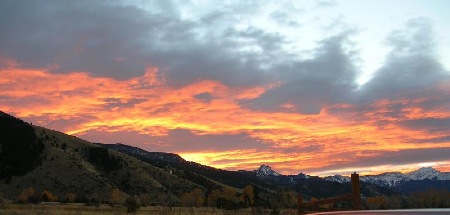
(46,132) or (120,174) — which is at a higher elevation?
(46,132)

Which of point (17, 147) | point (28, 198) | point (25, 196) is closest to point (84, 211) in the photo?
point (28, 198)

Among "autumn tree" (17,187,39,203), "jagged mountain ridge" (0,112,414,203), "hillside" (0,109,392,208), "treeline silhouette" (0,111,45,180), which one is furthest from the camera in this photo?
"treeline silhouette" (0,111,45,180)

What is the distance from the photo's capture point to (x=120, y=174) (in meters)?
157

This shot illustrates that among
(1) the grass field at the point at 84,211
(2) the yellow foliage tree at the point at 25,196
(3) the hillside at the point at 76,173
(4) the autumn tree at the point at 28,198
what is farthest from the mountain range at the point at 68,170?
(1) the grass field at the point at 84,211

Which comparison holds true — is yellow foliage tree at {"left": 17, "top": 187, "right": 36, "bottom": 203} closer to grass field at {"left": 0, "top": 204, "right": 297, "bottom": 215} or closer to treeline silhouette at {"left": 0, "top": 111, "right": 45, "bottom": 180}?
grass field at {"left": 0, "top": 204, "right": 297, "bottom": 215}

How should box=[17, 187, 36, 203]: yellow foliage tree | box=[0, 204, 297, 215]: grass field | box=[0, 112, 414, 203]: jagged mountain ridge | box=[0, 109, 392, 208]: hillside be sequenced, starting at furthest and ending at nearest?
box=[0, 112, 414, 203]: jagged mountain ridge < box=[0, 109, 392, 208]: hillside < box=[17, 187, 36, 203]: yellow foliage tree < box=[0, 204, 297, 215]: grass field

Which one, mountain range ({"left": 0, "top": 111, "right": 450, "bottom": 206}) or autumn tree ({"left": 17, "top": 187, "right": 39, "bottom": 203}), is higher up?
mountain range ({"left": 0, "top": 111, "right": 450, "bottom": 206})

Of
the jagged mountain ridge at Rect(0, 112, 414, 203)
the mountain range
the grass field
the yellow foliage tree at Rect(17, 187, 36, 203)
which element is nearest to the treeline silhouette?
the mountain range

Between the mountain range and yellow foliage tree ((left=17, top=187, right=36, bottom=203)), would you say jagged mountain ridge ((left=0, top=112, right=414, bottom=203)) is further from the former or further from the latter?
yellow foliage tree ((left=17, top=187, right=36, bottom=203))

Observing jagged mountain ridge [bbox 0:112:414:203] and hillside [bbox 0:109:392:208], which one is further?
jagged mountain ridge [bbox 0:112:414:203]

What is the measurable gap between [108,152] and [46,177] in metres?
41.5

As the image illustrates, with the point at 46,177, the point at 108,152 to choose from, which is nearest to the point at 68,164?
the point at 46,177

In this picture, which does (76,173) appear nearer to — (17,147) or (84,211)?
(17,147)

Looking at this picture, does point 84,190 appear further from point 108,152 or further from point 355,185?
point 355,185
